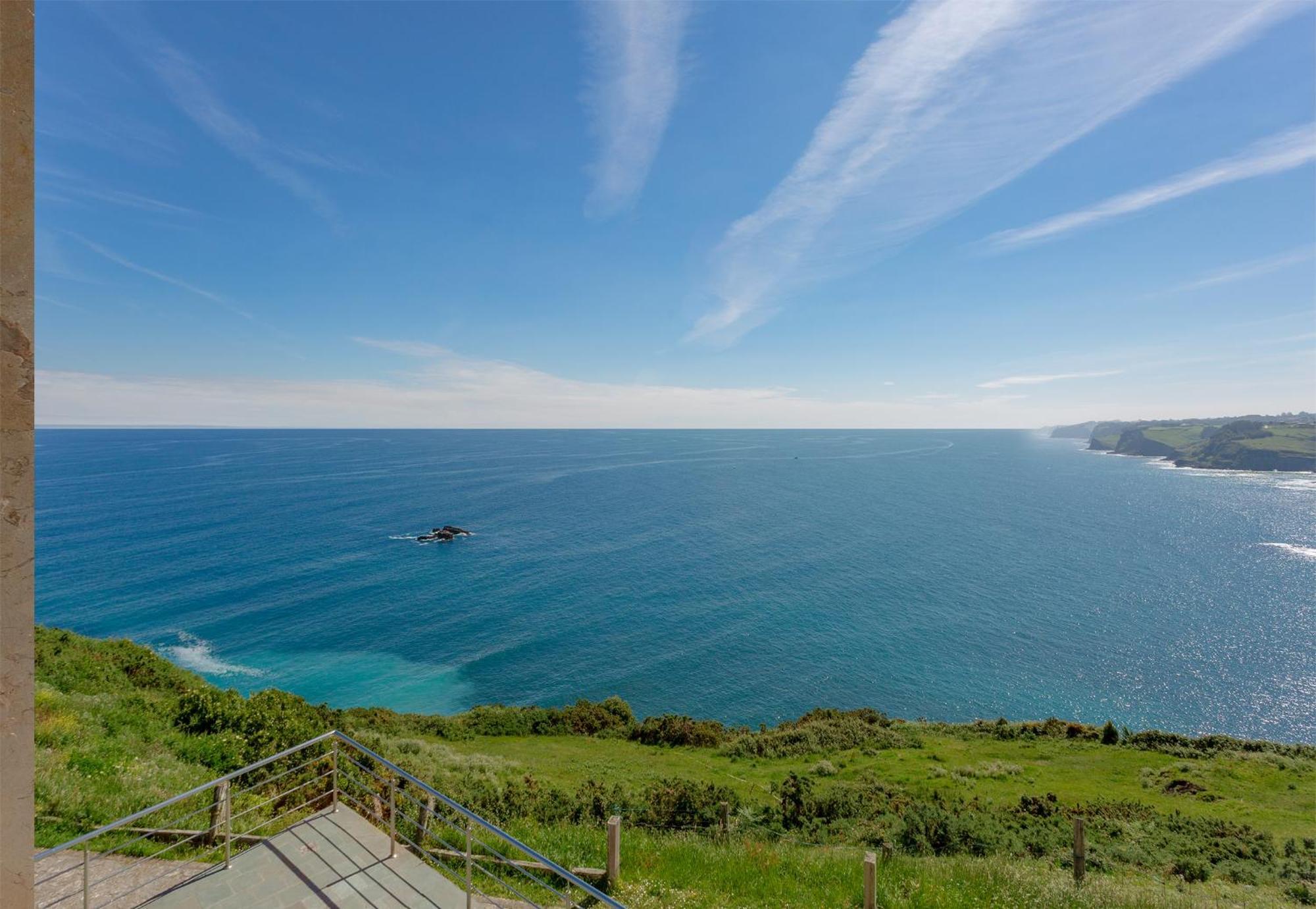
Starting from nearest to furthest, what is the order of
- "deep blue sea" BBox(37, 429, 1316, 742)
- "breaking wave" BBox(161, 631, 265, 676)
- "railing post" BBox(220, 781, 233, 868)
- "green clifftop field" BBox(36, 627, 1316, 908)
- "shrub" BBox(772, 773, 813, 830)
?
"railing post" BBox(220, 781, 233, 868) → "green clifftop field" BBox(36, 627, 1316, 908) → "shrub" BBox(772, 773, 813, 830) → "breaking wave" BBox(161, 631, 265, 676) → "deep blue sea" BBox(37, 429, 1316, 742)

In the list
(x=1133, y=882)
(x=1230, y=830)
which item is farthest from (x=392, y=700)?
(x=1230, y=830)

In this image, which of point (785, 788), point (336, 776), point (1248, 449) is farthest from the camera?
point (1248, 449)

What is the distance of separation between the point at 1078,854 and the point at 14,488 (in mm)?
16940

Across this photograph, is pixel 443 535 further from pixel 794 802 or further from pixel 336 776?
pixel 336 776

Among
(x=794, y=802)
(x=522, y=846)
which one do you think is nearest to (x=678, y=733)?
(x=794, y=802)

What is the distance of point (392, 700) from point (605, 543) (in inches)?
1369

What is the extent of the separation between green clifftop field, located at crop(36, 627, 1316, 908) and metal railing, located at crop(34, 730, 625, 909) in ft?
2.69

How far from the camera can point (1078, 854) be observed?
10.6 metres

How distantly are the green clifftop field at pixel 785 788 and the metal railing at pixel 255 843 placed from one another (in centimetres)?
82

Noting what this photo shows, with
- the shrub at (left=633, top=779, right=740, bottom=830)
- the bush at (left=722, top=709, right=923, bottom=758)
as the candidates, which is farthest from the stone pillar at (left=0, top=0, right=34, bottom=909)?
the bush at (left=722, top=709, right=923, bottom=758)

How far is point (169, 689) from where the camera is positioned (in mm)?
18641

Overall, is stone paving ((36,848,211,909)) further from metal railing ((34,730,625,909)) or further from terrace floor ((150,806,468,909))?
terrace floor ((150,806,468,909))

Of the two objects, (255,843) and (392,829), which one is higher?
(392,829)

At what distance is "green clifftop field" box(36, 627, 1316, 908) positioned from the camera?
9.80 metres
